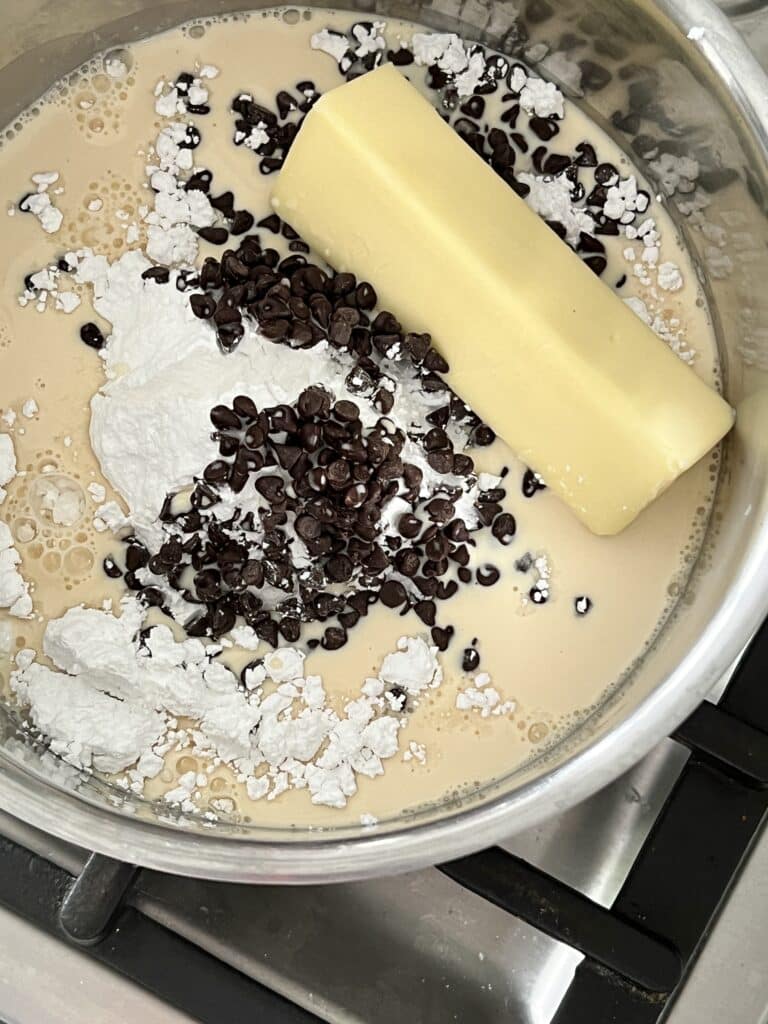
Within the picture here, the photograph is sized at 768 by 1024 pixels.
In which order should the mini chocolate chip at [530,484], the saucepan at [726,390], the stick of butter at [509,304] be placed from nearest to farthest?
the saucepan at [726,390] < the stick of butter at [509,304] < the mini chocolate chip at [530,484]

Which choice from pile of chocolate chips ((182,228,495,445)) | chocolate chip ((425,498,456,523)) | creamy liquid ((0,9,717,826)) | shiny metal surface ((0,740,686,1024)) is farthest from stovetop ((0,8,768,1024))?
pile of chocolate chips ((182,228,495,445))

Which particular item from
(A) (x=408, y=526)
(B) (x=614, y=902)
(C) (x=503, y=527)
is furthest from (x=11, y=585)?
(B) (x=614, y=902)

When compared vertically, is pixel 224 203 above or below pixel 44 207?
above

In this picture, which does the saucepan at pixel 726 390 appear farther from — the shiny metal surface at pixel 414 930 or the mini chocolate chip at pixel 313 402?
the mini chocolate chip at pixel 313 402

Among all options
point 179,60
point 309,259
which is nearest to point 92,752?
point 309,259

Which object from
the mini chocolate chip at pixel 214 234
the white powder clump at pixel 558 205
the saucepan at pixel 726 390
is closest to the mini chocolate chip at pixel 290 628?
the saucepan at pixel 726 390

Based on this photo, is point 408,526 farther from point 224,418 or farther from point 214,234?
point 214,234
